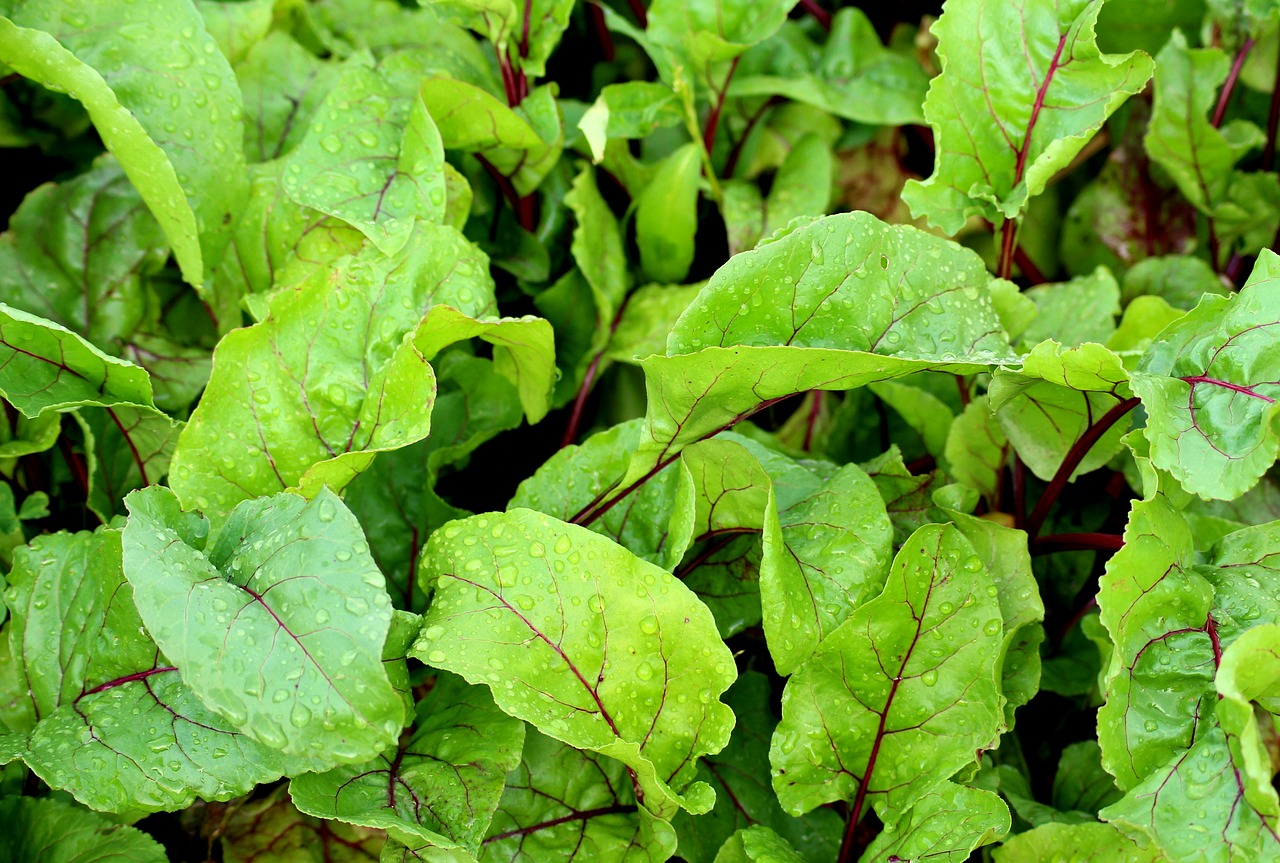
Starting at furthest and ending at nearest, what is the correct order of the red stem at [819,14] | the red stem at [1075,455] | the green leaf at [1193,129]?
the red stem at [819,14] → the green leaf at [1193,129] → the red stem at [1075,455]

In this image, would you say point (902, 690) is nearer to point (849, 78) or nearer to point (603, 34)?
point (849, 78)

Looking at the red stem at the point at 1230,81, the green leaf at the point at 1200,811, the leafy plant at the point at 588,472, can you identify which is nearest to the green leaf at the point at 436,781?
the leafy plant at the point at 588,472

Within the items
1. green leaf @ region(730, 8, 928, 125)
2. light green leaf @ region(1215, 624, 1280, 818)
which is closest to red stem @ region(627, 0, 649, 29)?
green leaf @ region(730, 8, 928, 125)

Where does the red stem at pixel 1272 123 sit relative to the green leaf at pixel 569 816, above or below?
above

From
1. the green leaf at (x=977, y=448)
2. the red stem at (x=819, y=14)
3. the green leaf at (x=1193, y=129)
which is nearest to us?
the green leaf at (x=977, y=448)

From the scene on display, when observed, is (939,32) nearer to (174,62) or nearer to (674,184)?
(674,184)

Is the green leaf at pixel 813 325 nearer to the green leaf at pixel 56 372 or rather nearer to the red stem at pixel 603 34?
the green leaf at pixel 56 372

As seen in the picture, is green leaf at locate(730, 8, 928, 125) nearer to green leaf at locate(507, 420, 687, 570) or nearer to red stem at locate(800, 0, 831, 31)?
red stem at locate(800, 0, 831, 31)

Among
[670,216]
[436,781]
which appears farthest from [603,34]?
[436,781]
